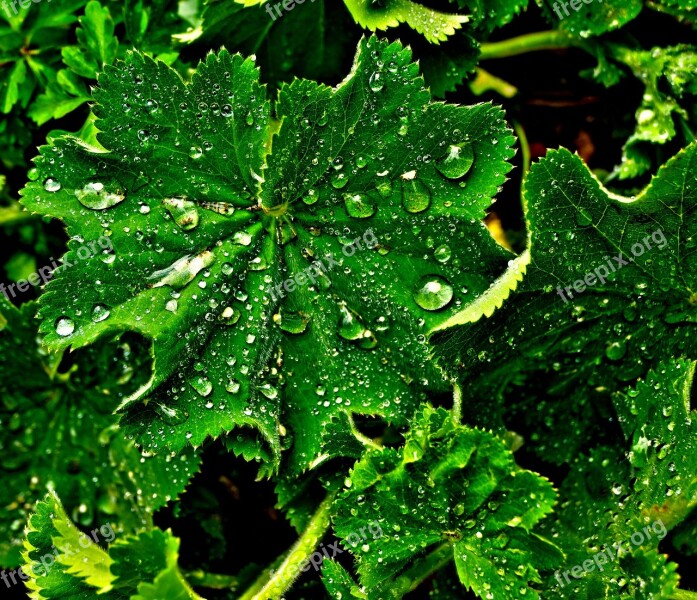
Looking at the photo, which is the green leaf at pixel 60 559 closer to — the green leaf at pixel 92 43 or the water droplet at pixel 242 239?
the water droplet at pixel 242 239

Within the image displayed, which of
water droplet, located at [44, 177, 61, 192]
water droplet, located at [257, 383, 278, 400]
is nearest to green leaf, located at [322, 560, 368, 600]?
water droplet, located at [257, 383, 278, 400]

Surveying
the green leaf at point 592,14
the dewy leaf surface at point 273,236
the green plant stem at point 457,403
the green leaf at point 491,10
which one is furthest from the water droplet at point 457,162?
the green leaf at point 592,14

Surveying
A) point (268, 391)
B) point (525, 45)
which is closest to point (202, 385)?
point (268, 391)

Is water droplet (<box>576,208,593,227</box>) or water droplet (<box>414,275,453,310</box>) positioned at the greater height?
water droplet (<box>576,208,593,227</box>)

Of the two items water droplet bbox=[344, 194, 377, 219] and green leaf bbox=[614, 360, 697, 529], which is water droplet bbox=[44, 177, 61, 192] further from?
green leaf bbox=[614, 360, 697, 529]

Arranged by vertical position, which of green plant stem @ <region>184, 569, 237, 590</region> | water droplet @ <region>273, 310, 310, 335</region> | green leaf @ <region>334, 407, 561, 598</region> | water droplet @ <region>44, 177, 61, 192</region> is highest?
water droplet @ <region>44, 177, 61, 192</region>

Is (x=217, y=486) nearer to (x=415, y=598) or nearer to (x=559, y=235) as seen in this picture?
(x=415, y=598)

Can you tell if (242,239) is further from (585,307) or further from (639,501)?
(639,501)
